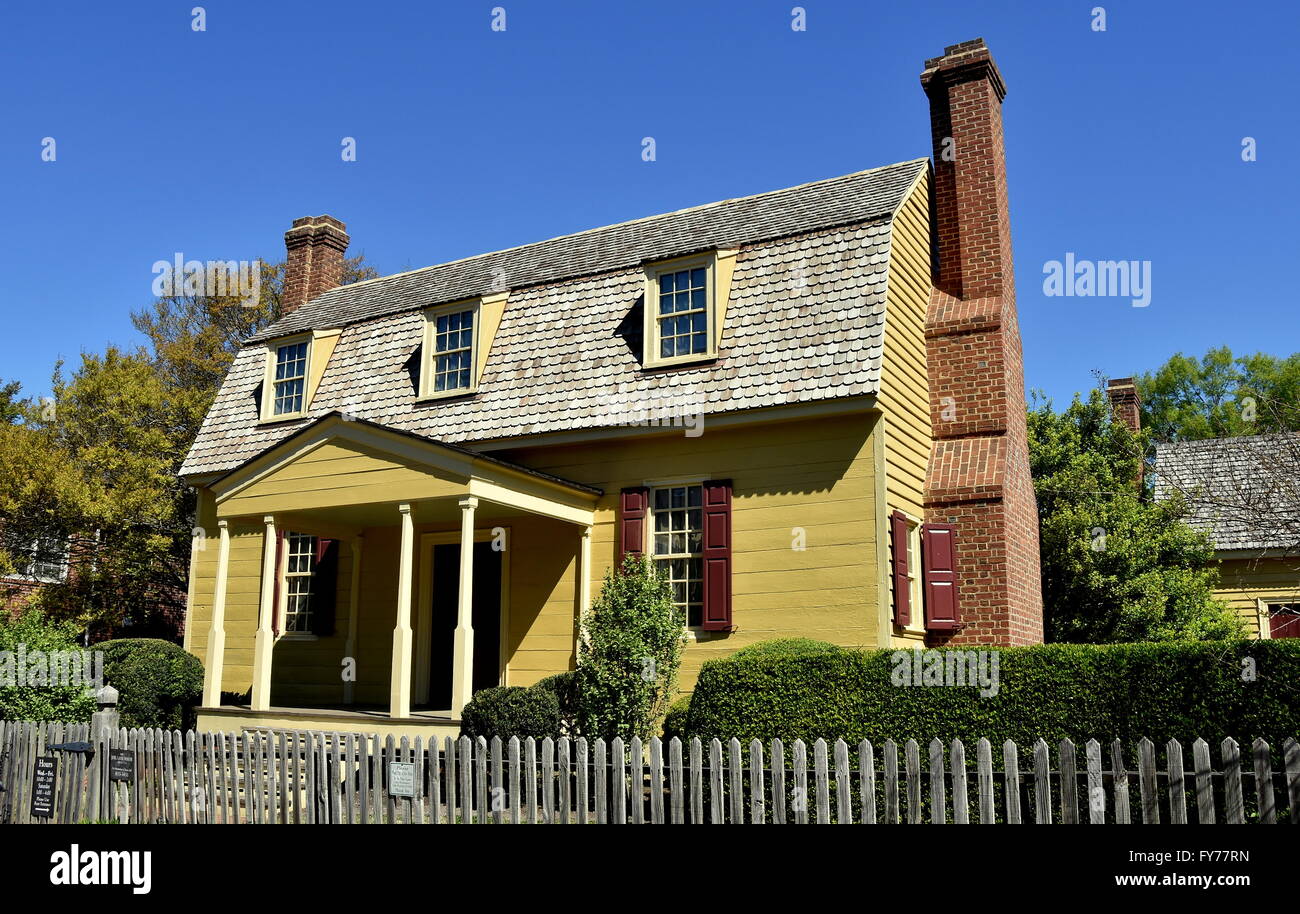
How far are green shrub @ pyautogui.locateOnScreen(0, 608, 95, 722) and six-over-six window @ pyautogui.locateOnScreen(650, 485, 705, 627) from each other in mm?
7496

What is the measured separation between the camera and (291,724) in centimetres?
1362

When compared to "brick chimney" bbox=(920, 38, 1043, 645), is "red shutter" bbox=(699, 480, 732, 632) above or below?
below

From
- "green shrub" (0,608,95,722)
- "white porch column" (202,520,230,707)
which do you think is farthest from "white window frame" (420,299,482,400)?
"green shrub" (0,608,95,722)

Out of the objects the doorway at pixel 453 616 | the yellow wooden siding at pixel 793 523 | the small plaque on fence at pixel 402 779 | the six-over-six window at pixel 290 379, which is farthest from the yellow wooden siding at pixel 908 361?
the six-over-six window at pixel 290 379

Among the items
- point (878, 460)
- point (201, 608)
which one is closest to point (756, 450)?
point (878, 460)

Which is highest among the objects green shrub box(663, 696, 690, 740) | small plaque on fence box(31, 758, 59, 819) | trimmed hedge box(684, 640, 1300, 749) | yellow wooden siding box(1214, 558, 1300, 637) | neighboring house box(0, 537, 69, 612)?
neighboring house box(0, 537, 69, 612)

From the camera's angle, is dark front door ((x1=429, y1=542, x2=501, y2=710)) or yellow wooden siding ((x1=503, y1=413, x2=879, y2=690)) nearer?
yellow wooden siding ((x1=503, y1=413, x2=879, y2=690))

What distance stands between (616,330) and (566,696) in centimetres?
552

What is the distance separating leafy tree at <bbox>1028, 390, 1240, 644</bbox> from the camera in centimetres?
1780

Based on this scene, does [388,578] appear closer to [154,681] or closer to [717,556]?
[154,681]

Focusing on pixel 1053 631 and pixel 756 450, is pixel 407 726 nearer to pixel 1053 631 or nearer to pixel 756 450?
pixel 756 450

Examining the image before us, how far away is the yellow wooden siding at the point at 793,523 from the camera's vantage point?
12.7 metres

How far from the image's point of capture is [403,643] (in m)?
12.8

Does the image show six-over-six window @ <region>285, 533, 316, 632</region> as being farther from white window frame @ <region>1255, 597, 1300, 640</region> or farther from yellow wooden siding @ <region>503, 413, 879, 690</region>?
white window frame @ <region>1255, 597, 1300, 640</region>
